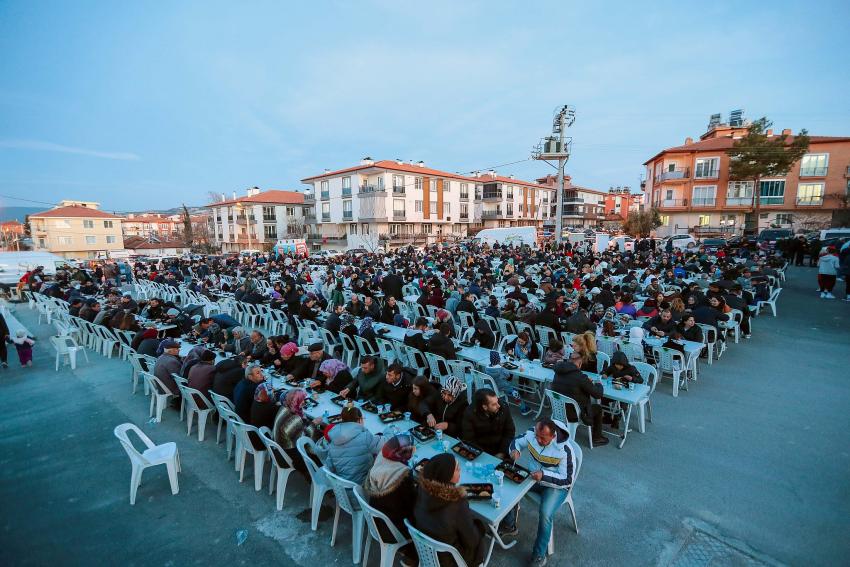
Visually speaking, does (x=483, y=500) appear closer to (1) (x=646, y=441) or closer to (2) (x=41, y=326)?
(1) (x=646, y=441)

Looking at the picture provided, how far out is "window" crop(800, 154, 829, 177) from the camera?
109ft

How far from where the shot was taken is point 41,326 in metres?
12.9

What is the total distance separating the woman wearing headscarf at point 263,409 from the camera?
4582mm

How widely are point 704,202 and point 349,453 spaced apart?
147ft

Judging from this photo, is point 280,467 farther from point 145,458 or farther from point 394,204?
point 394,204

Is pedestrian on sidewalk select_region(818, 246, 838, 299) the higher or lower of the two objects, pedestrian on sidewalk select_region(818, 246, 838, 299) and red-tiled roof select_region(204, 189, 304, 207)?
the lower

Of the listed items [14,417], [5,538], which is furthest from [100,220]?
[5,538]

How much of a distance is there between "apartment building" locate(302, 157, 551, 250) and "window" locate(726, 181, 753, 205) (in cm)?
2494

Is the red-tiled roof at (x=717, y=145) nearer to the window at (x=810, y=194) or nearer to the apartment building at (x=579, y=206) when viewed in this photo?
the window at (x=810, y=194)

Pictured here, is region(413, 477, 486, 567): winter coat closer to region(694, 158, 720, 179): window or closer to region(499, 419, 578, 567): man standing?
region(499, 419, 578, 567): man standing

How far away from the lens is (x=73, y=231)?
46406 millimetres

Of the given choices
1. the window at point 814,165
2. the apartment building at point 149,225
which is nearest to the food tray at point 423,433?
the window at point 814,165

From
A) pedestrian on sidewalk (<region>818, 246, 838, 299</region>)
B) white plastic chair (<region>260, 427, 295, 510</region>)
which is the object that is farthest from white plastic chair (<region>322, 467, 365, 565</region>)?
pedestrian on sidewalk (<region>818, 246, 838, 299</region>)

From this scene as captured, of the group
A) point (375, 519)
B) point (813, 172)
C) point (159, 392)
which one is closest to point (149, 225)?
point (159, 392)
